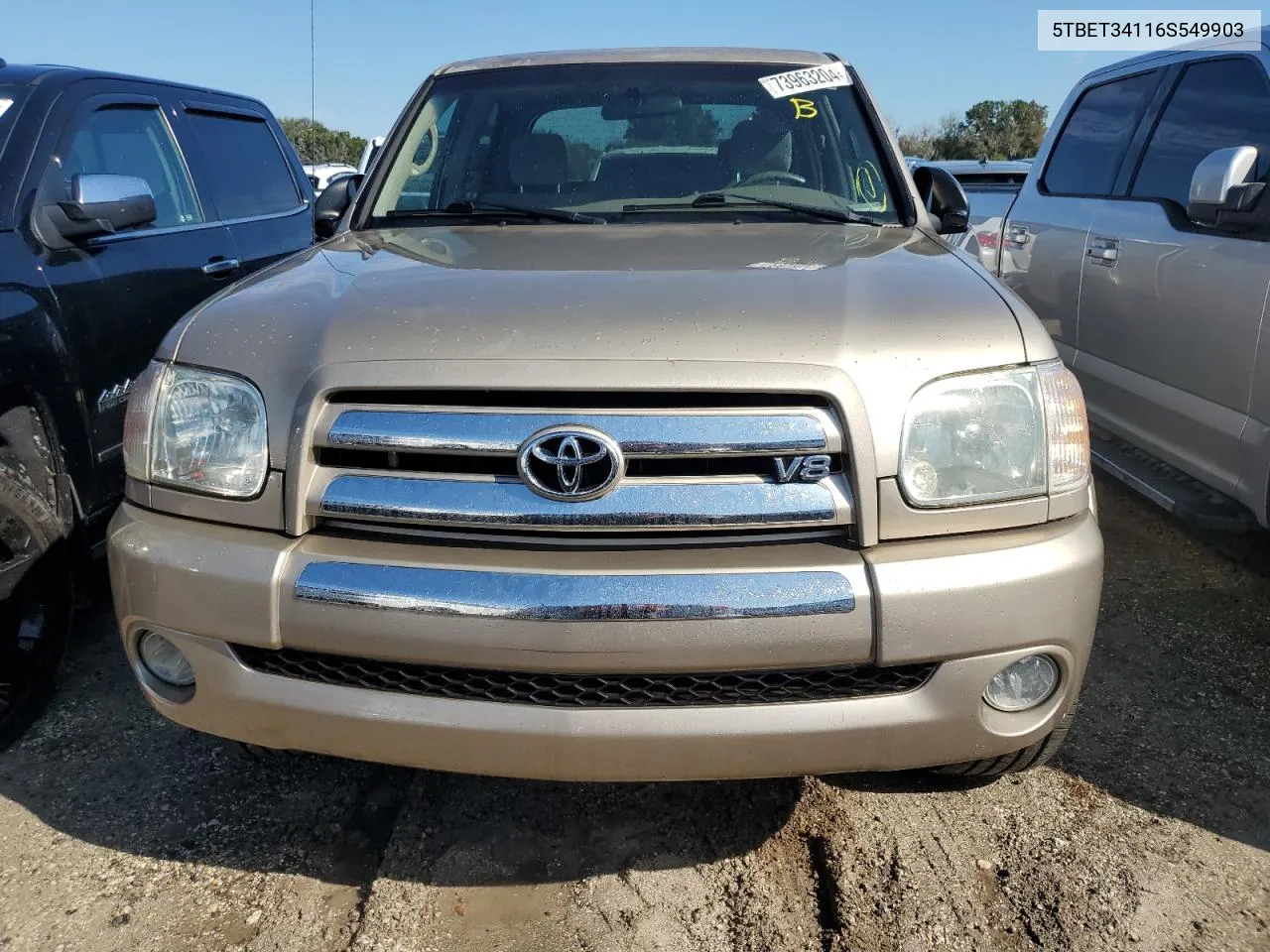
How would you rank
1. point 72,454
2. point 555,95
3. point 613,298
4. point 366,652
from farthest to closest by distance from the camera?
point 555,95, point 72,454, point 613,298, point 366,652

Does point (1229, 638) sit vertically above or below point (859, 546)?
below

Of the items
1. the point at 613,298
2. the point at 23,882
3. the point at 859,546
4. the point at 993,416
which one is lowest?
the point at 23,882

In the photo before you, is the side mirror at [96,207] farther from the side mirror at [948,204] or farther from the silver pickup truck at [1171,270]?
the silver pickup truck at [1171,270]

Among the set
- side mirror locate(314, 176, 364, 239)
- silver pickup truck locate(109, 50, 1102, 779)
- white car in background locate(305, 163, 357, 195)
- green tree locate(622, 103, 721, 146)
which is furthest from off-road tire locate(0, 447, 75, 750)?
green tree locate(622, 103, 721, 146)

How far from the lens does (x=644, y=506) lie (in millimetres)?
1827

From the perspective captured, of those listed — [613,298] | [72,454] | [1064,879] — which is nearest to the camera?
[613,298]

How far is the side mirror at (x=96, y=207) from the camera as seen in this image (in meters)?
3.19

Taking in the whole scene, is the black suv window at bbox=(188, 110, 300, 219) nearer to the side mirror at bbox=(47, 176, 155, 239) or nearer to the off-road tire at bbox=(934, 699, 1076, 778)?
the side mirror at bbox=(47, 176, 155, 239)

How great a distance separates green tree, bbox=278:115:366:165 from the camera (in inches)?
1540

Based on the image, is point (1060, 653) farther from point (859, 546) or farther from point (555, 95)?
point (555, 95)

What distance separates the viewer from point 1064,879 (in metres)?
2.22

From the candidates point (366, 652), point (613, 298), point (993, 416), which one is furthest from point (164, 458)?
point (993, 416)

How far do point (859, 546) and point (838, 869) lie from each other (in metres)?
0.84

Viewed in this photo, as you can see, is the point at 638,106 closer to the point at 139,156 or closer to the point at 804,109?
the point at 804,109
